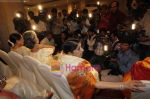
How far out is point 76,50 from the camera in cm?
193

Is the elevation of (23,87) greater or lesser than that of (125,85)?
lesser

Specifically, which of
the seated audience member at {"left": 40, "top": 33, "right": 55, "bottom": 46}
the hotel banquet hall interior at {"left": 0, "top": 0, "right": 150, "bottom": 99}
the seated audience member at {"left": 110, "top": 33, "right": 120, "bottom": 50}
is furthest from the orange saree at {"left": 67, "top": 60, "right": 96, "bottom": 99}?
the seated audience member at {"left": 40, "top": 33, "right": 55, "bottom": 46}

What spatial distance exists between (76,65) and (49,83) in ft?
1.18

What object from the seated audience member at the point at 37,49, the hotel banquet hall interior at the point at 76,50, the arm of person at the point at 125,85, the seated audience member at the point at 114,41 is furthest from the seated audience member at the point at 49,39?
the arm of person at the point at 125,85

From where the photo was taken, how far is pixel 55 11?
10.8 ft

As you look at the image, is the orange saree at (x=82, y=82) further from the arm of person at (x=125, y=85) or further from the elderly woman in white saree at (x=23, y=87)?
the elderly woman in white saree at (x=23, y=87)

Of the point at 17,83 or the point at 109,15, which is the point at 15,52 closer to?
the point at 17,83

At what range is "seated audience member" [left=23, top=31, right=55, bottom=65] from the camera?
2.14m

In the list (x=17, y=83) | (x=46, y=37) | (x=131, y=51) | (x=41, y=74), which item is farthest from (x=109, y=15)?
(x=17, y=83)

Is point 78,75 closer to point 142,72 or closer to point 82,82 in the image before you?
point 82,82

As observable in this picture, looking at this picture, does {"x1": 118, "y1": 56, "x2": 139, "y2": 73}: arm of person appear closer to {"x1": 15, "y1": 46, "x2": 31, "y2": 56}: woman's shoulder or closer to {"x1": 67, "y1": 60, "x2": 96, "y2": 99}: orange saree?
{"x1": 67, "y1": 60, "x2": 96, "y2": 99}: orange saree

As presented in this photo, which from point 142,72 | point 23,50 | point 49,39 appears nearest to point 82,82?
point 142,72

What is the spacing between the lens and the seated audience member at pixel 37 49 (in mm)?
2138

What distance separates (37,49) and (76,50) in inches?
23.1
